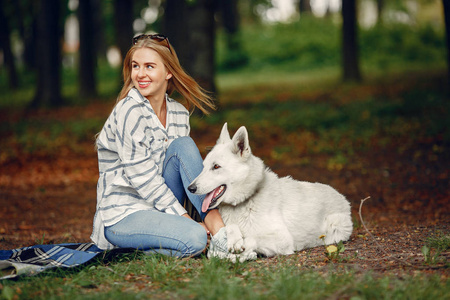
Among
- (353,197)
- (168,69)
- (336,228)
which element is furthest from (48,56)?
(336,228)

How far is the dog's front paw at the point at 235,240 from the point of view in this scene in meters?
4.02

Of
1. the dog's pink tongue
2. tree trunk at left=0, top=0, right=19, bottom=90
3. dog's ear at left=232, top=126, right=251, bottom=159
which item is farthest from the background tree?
the dog's pink tongue

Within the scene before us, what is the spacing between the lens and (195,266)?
3.97 metres

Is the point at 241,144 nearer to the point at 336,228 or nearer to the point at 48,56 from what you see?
the point at 336,228

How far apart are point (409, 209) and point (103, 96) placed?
53.2 ft

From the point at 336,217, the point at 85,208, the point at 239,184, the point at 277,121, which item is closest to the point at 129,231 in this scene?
the point at 239,184

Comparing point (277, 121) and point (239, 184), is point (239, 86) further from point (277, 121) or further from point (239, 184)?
point (239, 184)

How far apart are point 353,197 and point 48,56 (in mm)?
14415

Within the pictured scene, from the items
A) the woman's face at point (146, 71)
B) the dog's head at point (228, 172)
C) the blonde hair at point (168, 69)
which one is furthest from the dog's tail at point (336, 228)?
the woman's face at point (146, 71)

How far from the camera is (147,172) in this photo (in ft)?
14.0

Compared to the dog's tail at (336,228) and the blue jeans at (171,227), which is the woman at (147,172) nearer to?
the blue jeans at (171,227)

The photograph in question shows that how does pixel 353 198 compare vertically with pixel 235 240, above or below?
below

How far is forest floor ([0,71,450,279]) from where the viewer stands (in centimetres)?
426

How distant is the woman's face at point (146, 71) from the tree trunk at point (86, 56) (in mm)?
16675
